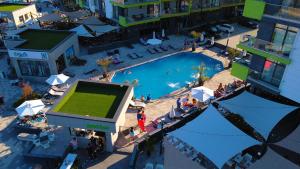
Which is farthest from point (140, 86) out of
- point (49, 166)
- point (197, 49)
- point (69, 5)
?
point (69, 5)

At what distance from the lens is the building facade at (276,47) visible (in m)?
20.8

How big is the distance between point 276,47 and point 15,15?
1738 inches

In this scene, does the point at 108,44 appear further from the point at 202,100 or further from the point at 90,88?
the point at 202,100

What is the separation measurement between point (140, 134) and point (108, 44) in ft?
68.5

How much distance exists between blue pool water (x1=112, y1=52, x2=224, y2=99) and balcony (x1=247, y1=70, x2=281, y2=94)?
11003 millimetres

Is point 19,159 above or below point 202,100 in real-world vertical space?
below

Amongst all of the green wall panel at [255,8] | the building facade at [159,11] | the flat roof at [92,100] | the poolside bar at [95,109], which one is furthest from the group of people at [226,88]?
the building facade at [159,11]

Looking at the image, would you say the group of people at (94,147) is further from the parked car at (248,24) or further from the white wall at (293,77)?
the parked car at (248,24)

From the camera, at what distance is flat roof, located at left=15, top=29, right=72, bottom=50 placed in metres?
33.9

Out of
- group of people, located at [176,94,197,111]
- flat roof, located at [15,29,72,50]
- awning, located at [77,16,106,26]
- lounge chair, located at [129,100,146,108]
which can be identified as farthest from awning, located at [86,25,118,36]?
group of people, located at [176,94,197,111]

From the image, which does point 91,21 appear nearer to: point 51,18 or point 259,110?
point 51,18

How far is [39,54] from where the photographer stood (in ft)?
106

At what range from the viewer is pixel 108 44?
137 ft

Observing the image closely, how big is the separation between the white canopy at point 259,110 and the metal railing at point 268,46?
14.3 ft
